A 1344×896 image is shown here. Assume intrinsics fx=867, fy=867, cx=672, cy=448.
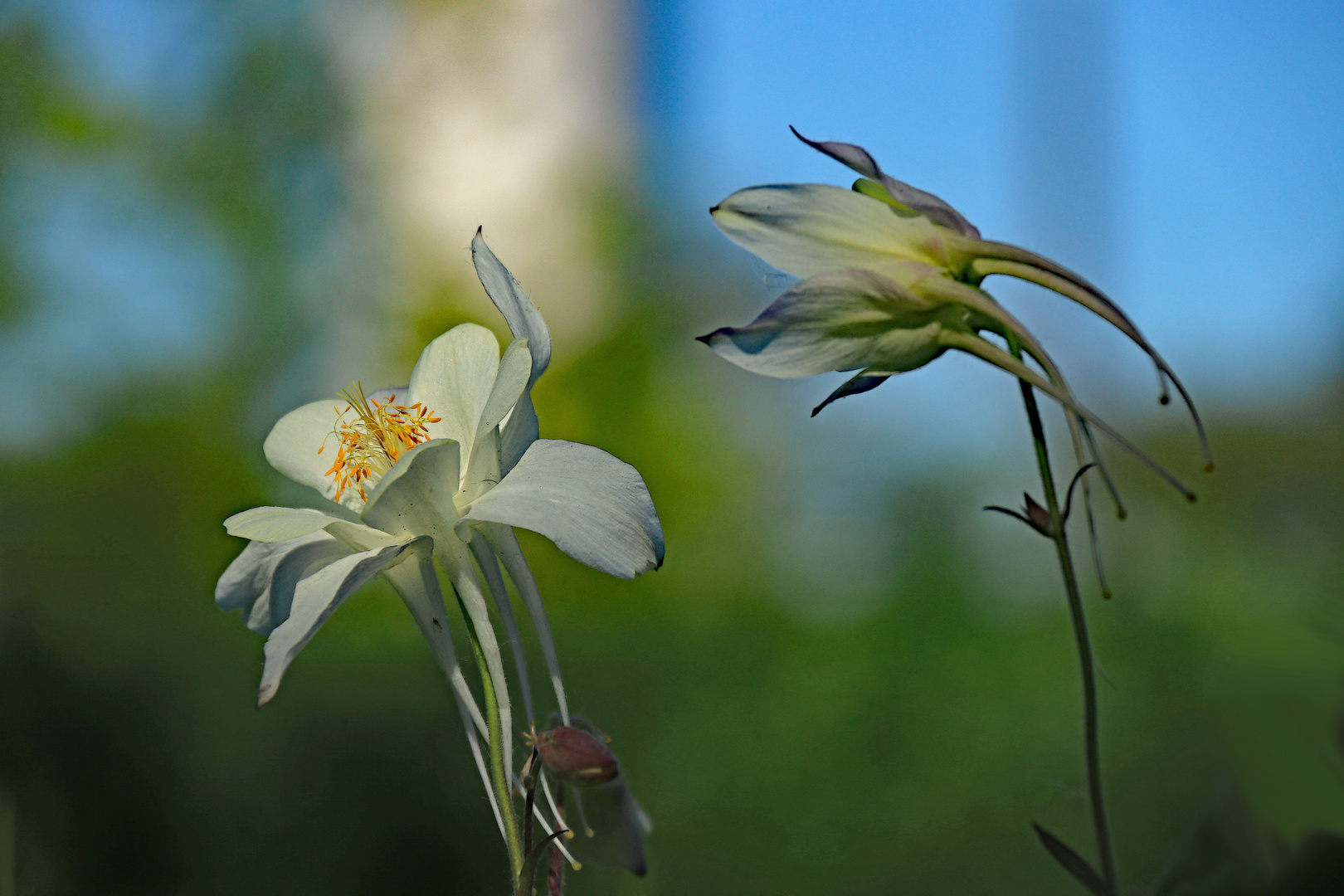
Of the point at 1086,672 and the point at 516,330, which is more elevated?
the point at 516,330

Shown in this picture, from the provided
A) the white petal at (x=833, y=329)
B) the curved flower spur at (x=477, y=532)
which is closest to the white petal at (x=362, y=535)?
the curved flower spur at (x=477, y=532)

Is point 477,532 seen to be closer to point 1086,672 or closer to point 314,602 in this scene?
point 314,602

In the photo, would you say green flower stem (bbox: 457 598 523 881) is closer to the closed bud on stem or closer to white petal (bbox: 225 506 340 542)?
white petal (bbox: 225 506 340 542)

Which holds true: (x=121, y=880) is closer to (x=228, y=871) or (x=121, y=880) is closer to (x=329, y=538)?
(x=228, y=871)

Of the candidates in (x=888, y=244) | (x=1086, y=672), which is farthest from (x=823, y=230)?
(x=1086, y=672)

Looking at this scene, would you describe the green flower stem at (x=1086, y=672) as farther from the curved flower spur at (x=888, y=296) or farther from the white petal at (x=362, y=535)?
the white petal at (x=362, y=535)

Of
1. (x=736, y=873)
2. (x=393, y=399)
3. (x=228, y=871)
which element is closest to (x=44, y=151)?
(x=228, y=871)

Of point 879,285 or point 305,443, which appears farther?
point 305,443
